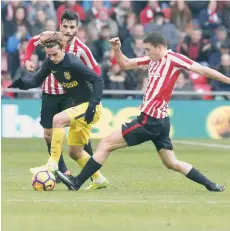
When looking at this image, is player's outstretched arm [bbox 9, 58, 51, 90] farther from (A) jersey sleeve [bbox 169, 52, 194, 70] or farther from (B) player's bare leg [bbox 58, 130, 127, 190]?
(A) jersey sleeve [bbox 169, 52, 194, 70]

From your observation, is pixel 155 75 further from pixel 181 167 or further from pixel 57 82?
pixel 57 82

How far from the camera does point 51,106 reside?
14.5 m

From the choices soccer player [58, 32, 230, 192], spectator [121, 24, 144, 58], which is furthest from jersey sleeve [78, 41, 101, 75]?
spectator [121, 24, 144, 58]

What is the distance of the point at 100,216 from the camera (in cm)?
990

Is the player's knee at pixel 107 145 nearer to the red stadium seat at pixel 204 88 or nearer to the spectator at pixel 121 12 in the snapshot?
the red stadium seat at pixel 204 88

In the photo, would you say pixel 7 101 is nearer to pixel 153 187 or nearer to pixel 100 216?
pixel 153 187

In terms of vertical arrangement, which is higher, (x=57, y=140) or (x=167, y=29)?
(x=57, y=140)

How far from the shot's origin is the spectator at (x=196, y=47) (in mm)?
25719

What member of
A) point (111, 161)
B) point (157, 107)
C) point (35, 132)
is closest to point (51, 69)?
point (157, 107)

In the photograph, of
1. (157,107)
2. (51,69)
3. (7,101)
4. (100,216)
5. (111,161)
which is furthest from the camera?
(7,101)

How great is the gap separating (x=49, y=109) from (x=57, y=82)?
0.41 metres

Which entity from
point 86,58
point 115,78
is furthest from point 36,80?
point 115,78

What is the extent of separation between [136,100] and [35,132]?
8.11 ft

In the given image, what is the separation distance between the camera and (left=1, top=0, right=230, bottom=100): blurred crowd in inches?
985
